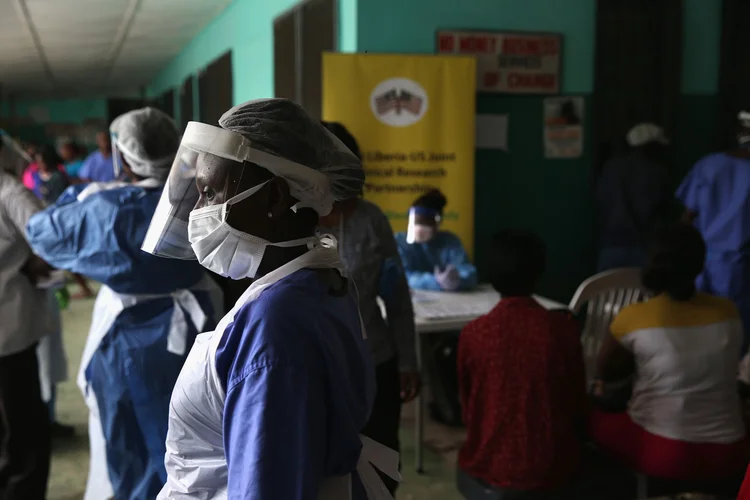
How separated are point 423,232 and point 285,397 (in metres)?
2.48

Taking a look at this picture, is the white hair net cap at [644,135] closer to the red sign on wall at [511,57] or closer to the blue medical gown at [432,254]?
the red sign on wall at [511,57]

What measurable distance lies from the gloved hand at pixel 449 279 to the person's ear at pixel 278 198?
2.25m

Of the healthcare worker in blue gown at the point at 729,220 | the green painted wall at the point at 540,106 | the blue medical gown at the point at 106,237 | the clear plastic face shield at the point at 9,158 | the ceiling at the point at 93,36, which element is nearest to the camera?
the blue medical gown at the point at 106,237

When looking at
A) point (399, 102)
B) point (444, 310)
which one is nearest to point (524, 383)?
point (444, 310)

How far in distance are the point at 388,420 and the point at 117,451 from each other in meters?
0.77

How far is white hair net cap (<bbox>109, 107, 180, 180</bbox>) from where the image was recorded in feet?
6.32

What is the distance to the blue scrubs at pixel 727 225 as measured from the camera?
346 cm

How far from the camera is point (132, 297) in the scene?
1.97m

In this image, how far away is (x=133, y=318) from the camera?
197 cm

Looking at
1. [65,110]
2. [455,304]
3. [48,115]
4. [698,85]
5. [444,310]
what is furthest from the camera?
[65,110]

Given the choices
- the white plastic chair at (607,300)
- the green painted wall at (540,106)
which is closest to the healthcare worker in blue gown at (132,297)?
the white plastic chair at (607,300)

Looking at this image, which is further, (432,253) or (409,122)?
(409,122)

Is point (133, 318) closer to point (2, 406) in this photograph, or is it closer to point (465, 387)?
point (2, 406)

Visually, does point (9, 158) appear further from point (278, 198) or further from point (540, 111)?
point (540, 111)
